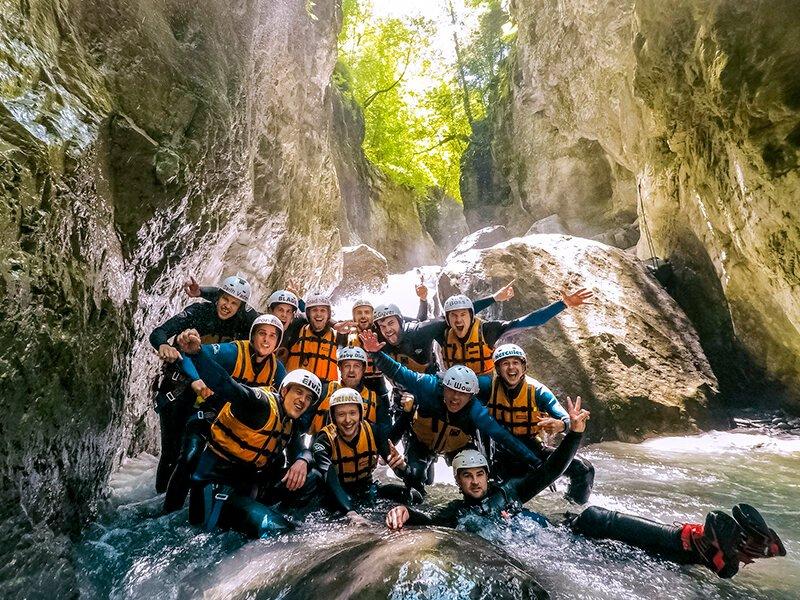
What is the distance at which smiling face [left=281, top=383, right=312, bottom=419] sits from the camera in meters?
4.09

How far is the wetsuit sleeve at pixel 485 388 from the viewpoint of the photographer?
197 inches

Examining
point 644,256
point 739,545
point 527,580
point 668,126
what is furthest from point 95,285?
point 644,256

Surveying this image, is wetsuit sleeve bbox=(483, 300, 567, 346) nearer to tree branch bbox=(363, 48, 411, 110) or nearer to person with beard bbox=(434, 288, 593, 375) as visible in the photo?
person with beard bbox=(434, 288, 593, 375)

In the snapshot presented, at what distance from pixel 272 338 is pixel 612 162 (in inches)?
555

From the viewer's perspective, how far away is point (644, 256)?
444 inches

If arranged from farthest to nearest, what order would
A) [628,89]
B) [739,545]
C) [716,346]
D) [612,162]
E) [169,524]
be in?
[612,162] → [628,89] → [716,346] → [169,524] → [739,545]

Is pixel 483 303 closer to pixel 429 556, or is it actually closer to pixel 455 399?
pixel 455 399

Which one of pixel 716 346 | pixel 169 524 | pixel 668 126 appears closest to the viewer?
pixel 169 524

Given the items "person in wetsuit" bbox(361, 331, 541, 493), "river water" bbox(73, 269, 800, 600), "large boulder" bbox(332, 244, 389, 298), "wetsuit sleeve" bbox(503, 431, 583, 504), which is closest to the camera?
"river water" bbox(73, 269, 800, 600)

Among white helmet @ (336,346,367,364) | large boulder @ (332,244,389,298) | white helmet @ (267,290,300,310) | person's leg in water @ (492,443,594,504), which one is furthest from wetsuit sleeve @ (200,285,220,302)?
large boulder @ (332,244,389,298)

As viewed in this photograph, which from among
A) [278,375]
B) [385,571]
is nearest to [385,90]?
[278,375]

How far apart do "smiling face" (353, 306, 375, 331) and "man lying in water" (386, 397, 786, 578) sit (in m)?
2.20

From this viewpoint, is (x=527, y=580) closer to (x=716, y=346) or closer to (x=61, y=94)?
(x=61, y=94)

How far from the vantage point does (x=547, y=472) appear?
4023mm
